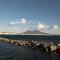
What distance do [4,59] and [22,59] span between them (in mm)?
2713

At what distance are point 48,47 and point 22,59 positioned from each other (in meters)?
10.2

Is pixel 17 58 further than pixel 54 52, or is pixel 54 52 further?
pixel 54 52

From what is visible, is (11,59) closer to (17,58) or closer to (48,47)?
(17,58)

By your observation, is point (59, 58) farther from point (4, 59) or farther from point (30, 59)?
point (4, 59)

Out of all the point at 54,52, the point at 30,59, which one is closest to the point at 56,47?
the point at 54,52

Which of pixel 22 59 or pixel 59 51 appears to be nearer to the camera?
pixel 22 59

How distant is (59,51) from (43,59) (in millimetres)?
6589

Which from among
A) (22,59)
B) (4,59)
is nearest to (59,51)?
(22,59)

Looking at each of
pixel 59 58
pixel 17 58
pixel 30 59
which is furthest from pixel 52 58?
pixel 17 58

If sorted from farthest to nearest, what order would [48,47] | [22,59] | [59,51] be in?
[48,47] < [59,51] < [22,59]

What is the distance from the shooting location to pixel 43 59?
2672cm

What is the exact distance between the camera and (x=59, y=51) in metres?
32.4

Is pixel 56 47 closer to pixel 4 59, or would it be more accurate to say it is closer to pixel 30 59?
pixel 30 59

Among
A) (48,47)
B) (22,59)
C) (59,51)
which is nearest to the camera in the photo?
(22,59)
